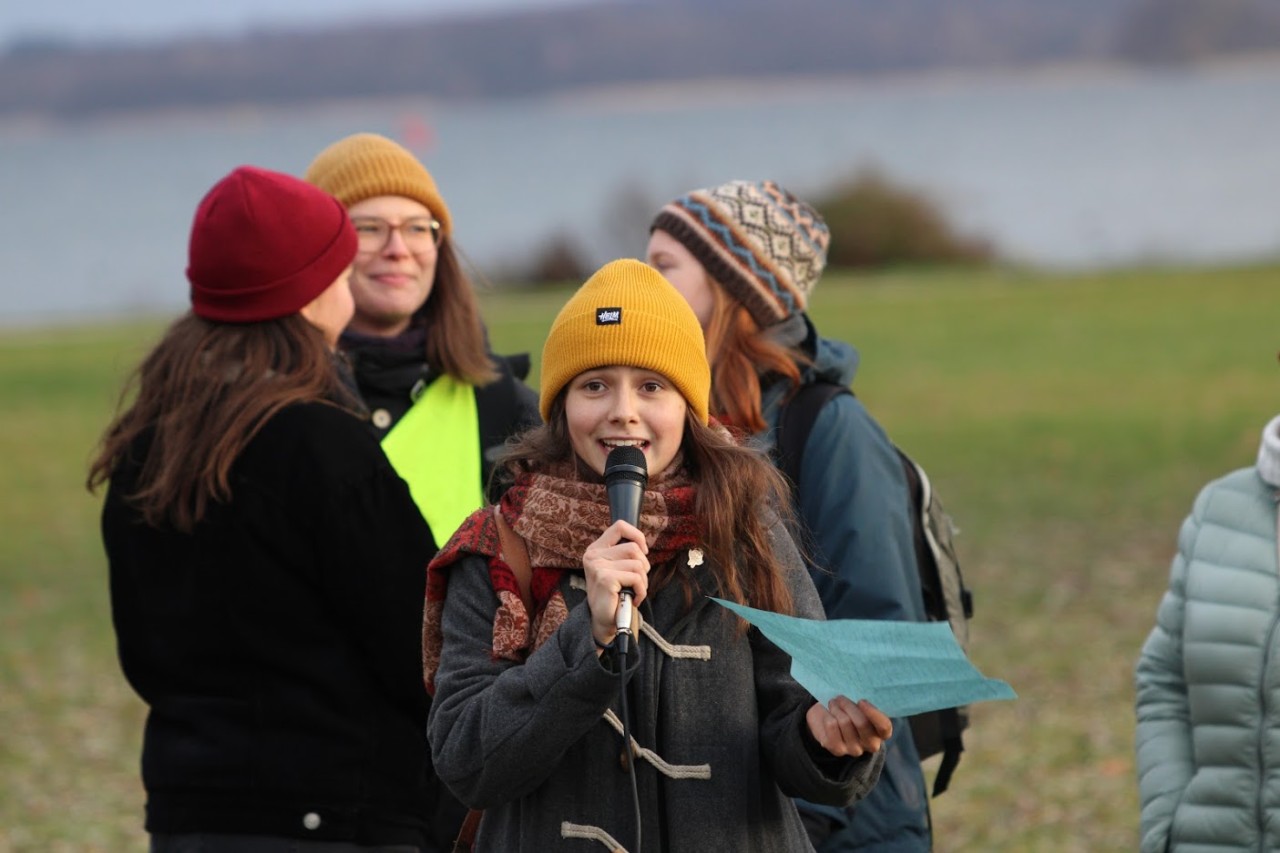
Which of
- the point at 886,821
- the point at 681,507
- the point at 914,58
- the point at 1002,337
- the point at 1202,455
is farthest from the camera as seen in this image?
the point at 914,58

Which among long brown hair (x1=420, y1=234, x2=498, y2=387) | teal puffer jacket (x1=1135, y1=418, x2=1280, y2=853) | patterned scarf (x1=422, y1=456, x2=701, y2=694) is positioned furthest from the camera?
long brown hair (x1=420, y1=234, x2=498, y2=387)

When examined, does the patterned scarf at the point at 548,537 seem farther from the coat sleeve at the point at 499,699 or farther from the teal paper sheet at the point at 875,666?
the teal paper sheet at the point at 875,666

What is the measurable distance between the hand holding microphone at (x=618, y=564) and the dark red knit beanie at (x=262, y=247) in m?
1.42

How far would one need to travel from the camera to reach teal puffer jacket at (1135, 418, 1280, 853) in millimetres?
3871

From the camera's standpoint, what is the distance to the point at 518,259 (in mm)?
40844

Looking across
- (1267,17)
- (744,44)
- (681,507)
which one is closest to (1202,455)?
(681,507)

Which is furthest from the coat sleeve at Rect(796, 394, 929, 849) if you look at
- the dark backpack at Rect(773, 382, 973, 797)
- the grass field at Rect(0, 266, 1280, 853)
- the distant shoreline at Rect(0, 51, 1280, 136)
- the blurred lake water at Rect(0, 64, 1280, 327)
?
the distant shoreline at Rect(0, 51, 1280, 136)

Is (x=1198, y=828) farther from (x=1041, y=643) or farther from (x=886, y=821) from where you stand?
(x=1041, y=643)

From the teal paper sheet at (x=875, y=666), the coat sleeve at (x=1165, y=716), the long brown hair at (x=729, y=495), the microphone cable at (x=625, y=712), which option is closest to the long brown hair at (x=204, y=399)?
the long brown hair at (x=729, y=495)

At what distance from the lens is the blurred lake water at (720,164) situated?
46.8 metres

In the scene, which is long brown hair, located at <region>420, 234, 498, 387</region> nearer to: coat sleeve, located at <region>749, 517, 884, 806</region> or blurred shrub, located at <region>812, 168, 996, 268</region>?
coat sleeve, located at <region>749, 517, 884, 806</region>

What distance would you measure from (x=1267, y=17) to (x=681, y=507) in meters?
158

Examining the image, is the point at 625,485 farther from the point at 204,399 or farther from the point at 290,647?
the point at 204,399

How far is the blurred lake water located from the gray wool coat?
3567 centimetres
